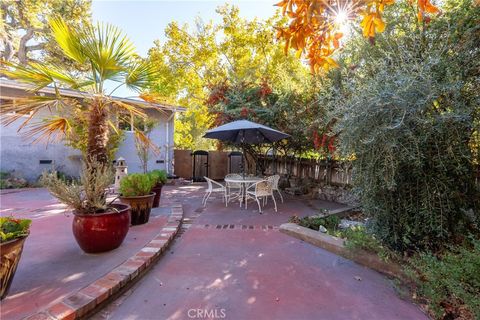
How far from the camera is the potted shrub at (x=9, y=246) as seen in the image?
2.12 meters

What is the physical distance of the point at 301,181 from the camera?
848 centimetres

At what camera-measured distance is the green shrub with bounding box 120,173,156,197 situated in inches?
174

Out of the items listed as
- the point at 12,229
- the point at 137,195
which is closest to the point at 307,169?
the point at 137,195

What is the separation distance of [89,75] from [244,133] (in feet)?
11.8

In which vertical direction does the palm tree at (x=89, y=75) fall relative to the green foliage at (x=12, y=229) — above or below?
above

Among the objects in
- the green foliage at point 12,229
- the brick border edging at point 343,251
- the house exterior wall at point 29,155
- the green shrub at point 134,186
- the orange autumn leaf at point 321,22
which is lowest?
the brick border edging at point 343,251

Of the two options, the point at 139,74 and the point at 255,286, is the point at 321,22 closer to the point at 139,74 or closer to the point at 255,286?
the point at 255,286

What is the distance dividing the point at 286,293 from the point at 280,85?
255 inches

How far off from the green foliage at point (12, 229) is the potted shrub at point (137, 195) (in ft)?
6.56

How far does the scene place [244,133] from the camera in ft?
21.6

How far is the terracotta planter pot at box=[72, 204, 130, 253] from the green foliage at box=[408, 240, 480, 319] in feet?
11.3

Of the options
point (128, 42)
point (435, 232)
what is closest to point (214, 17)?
point (128, 42)

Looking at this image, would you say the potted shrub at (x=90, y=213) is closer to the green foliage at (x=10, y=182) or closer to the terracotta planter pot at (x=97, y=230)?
the terracotta planter pot at (x=97, y=230)

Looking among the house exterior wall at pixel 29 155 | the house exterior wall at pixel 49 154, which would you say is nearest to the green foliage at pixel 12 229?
the house exterior wall at pixel 49 154
